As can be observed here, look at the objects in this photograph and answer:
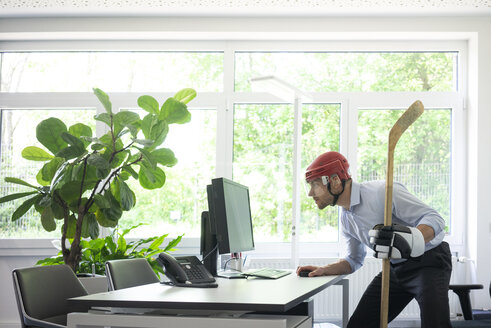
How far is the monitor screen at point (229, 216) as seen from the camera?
2.39 m

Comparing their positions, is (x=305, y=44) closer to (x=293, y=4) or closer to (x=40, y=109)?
(x=293, y=4)

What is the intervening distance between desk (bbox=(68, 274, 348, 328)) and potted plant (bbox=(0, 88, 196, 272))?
173 centimetres

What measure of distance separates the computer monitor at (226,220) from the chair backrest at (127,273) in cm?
34

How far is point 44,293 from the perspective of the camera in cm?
244

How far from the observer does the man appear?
89.0 inches

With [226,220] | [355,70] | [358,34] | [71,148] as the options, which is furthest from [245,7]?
[226,220]

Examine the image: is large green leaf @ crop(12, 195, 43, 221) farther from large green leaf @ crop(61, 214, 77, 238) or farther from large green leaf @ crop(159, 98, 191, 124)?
large green leaf @ crop(159, 98, 191, 124)

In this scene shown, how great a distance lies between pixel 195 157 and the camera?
5508mm

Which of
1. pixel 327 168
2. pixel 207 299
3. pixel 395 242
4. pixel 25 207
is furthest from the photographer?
pixel 25 207

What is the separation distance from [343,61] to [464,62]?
1103 mm

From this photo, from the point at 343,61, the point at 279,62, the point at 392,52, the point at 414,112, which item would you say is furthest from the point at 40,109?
the point at 414,112

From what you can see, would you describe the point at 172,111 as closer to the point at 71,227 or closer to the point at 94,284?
the point at 71,227

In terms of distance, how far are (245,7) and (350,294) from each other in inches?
104

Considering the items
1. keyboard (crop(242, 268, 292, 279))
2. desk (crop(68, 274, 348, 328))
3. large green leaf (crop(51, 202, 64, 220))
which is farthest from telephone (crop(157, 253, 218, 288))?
large green leaf (crop(51, 202, 64, 220))
